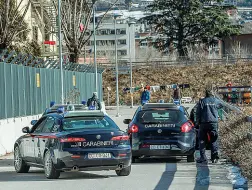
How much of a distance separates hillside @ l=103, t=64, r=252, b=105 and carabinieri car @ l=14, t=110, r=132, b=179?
6370 cm

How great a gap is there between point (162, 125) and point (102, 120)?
356 cm

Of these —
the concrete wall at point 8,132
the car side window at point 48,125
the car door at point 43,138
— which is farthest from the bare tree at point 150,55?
the car door at point 43,138

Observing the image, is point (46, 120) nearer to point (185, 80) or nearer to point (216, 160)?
point (216, 160)

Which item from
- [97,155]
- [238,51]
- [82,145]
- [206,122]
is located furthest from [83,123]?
[238,51]

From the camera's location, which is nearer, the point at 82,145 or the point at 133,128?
the point at 82,145

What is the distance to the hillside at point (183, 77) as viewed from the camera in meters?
81.9

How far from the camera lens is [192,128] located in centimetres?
2047

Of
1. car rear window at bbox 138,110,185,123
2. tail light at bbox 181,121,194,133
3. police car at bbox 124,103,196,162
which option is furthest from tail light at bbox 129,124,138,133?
tail light at bbox 181,121,194,133

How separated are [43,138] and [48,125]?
1.50ft

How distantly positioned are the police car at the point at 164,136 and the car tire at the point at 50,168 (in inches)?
156

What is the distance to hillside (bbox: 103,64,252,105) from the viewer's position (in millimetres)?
81938

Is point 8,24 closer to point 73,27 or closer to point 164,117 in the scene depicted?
point 73,27

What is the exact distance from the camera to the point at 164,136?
20.3 metres

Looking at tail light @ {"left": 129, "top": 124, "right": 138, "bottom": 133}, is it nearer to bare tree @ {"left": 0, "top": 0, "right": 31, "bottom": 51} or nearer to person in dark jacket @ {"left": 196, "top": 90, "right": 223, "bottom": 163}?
person in dark jacket @ {"left": 196, "top": 90, "right": 223, "bottom": 163}
